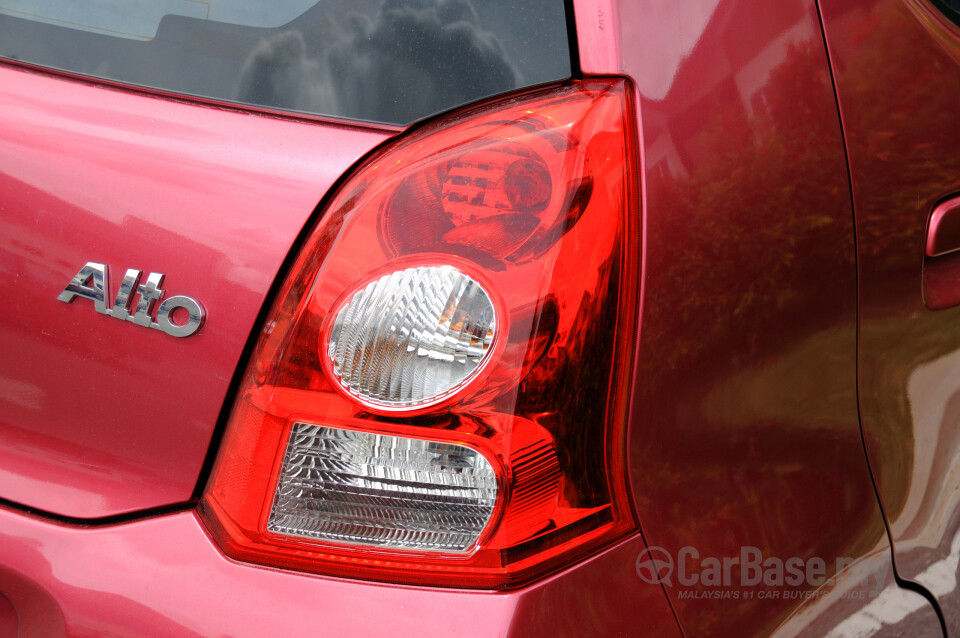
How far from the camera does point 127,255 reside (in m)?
0.94

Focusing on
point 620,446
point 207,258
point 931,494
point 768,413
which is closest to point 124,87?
point 207,258

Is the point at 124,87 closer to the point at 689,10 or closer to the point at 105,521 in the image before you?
the point at 105,521

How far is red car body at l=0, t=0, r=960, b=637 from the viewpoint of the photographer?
0.93m

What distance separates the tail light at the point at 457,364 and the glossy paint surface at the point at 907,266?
0.46 metres

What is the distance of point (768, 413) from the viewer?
1.06m

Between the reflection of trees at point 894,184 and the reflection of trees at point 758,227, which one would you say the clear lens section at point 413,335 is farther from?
the reflection of trees at point 894,184

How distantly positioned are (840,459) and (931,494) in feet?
1.14

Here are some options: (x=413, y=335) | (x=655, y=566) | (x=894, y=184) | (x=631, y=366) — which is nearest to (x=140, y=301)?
(x=413, y=335)

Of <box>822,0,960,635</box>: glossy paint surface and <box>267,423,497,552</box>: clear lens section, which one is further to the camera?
<box>822,0,960,635</box>: glossy paint surface

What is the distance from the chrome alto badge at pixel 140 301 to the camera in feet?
3.07

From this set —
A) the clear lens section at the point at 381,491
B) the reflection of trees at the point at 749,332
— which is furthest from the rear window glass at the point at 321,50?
the clear lens section at the point at 381,491

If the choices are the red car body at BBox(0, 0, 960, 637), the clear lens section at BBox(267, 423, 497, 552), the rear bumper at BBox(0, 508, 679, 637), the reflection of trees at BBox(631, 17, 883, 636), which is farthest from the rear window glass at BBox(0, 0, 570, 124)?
the rear bumper at BBox(0, 508, 679, 637)

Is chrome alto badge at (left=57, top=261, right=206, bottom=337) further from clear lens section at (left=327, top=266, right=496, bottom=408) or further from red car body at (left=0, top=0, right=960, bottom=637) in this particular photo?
clear lens section at (left=327, top=266, right=496, bottom=408)

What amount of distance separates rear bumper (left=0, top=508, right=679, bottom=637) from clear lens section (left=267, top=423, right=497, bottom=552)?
0.06m
